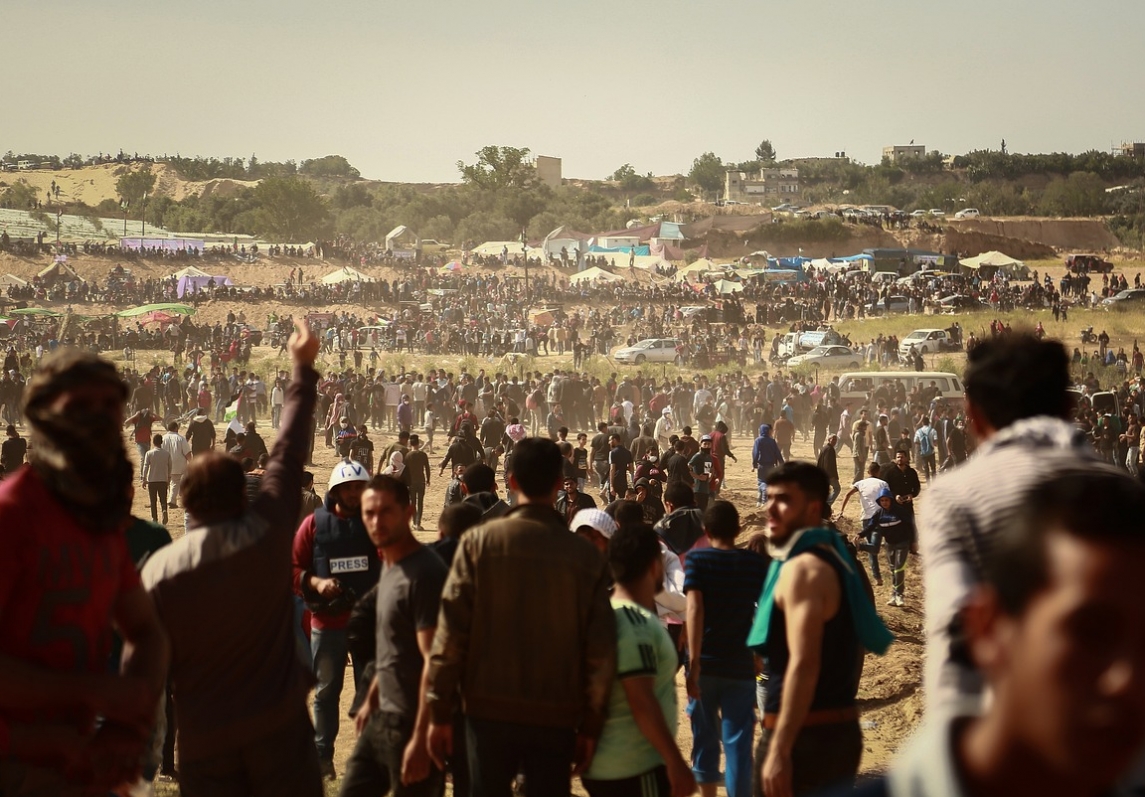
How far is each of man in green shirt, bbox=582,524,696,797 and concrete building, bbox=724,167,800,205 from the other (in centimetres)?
11953

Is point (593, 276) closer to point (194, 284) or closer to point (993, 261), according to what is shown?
point (194, 284)

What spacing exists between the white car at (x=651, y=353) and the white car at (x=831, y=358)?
15.0 feet

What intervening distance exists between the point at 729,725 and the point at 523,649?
6.53 ft

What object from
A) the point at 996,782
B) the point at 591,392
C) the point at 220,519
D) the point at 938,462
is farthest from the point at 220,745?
the point at 591,392

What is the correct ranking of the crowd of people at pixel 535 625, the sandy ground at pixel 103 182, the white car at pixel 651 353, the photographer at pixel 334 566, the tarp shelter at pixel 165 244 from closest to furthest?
the crowd of people at pixel 535 625, the photographer at pixel 334 566, the white car at pixel 651 353, the tarp shelter at pixel 165 244, the sandy ground at pixel 103 182

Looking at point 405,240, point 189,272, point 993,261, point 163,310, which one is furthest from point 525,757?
point 405,240

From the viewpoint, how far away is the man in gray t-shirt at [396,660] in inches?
166

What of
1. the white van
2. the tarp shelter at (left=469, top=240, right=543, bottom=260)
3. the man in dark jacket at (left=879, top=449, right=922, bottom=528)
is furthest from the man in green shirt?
the tarp shelter at (left=469, top=240, right=543, bottom=260)

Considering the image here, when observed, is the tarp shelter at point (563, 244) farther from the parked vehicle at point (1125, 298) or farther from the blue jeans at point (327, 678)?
the blue jeans at point (327, 678)

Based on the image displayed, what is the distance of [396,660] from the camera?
4328 millimetres

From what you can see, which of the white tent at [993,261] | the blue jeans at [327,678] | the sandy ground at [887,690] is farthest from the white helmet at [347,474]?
the white tent at [993,261]

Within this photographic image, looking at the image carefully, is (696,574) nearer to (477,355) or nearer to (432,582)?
(432,582)

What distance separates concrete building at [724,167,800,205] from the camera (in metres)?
125

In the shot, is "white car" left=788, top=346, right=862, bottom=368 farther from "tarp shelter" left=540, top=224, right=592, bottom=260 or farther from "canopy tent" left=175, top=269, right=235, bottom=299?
"tarp shelter" left=540, top=224, right=592, bottom=260
